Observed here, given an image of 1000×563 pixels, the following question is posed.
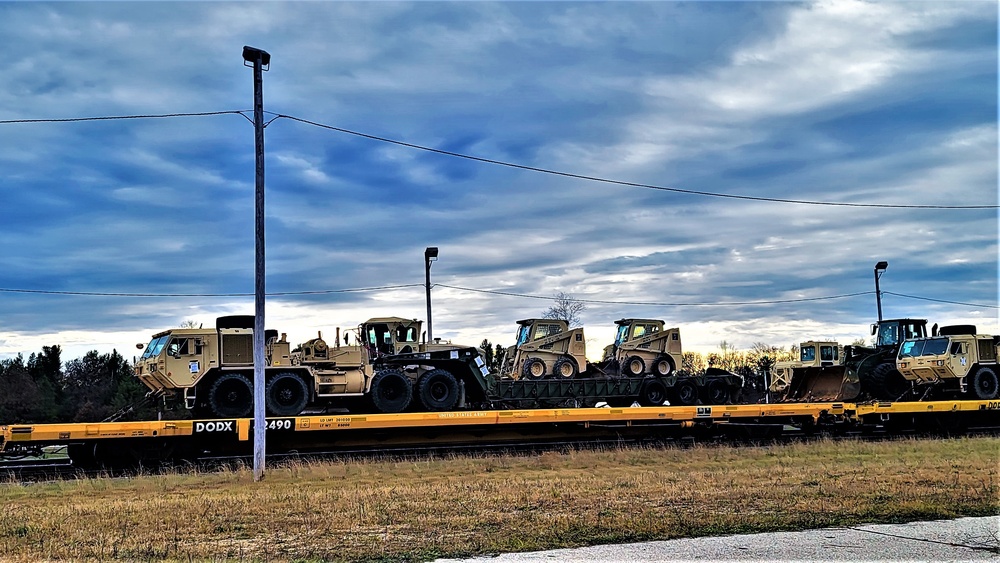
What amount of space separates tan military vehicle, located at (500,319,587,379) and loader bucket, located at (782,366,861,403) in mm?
7098

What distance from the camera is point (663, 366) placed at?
31312 millimetres

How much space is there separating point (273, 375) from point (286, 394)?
0.55 meters

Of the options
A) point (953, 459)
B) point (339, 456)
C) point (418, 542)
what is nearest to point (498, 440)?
point (339, 456)

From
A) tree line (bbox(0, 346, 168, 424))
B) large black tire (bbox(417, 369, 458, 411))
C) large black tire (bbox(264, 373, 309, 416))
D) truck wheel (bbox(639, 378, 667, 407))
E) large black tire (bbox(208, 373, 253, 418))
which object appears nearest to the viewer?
large black tire (bbox(208, 373, 253, 418))

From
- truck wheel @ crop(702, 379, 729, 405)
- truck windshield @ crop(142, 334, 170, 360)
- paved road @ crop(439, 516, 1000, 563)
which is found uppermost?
truck windshield @ crop(142, 334, 170, 360)

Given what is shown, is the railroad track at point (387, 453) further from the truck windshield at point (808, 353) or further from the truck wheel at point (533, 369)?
the truck wheel at point (533, 369)

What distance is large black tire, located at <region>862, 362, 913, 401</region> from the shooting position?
28.6m

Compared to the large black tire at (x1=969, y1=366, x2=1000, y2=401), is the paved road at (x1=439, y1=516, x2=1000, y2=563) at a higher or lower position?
lower

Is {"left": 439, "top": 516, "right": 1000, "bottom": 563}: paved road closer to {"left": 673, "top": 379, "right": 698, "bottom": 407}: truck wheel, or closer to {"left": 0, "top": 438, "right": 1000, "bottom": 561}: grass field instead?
{"left": 0, "top": 438, "right": 1000, "bottom": 561}: grass field

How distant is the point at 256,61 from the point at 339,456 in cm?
808

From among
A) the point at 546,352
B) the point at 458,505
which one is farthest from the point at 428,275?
the point at 458,505

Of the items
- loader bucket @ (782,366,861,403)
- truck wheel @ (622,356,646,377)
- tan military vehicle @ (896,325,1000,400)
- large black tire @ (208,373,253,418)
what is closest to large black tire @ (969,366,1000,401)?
tan military vehicle @ (896,325,1000,400)

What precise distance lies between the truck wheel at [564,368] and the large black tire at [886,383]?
914cm

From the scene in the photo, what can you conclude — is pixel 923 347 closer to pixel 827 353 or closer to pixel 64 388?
pixel 827 353
